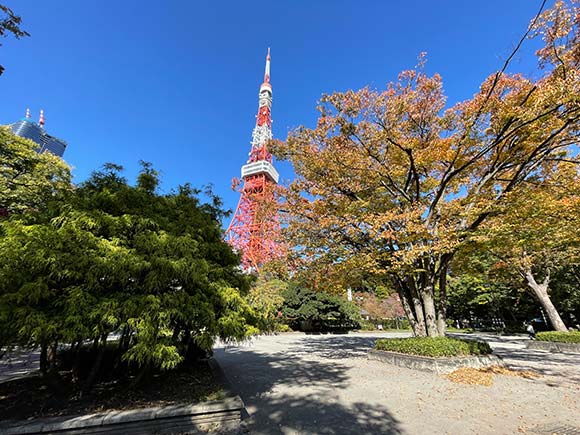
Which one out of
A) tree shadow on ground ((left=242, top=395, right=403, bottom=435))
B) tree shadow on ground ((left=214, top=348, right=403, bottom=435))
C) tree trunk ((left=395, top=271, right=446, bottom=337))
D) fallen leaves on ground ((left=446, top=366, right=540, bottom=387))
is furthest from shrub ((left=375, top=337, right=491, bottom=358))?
tree shadow on ground ((left=242, top=395, right=403, bottom=435))

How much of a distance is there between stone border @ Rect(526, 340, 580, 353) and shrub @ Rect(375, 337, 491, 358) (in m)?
5.37

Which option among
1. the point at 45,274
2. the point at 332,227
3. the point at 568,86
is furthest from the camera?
the point at 332,227

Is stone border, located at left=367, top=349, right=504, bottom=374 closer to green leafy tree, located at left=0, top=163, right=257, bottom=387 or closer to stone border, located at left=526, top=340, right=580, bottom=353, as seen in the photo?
green leafy tree, located at left=0, top=163, right=257, bottom=387

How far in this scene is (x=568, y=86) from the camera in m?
4.93

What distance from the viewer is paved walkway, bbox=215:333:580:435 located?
11.5 feet

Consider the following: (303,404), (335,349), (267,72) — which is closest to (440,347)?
(303,404)

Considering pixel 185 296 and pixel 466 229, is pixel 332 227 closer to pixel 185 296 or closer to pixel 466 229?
pixel 466 229

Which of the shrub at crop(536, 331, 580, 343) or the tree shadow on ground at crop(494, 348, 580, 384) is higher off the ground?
the shrub at crop(536, 331, 580, 343)

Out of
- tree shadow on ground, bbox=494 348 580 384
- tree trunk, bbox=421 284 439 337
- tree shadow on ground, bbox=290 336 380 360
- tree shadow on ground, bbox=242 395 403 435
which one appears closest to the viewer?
tree shadow on ground, bbox=242 395 403 435

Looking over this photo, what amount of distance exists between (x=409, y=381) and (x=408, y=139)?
5883 millimetres

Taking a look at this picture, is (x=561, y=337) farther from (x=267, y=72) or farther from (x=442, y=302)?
(x=267, y=72)

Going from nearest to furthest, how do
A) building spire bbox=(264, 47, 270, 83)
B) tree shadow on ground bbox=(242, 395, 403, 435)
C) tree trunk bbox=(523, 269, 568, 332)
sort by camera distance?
tree shadow on ground bbox=(242, 395, 403, 435), tree trunk bbox=(523, 269, 568, 332), building spire bbox=(264, 47, 270, 83)

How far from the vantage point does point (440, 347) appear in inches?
264

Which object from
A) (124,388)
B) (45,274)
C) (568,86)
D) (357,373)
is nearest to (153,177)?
(45,274)
